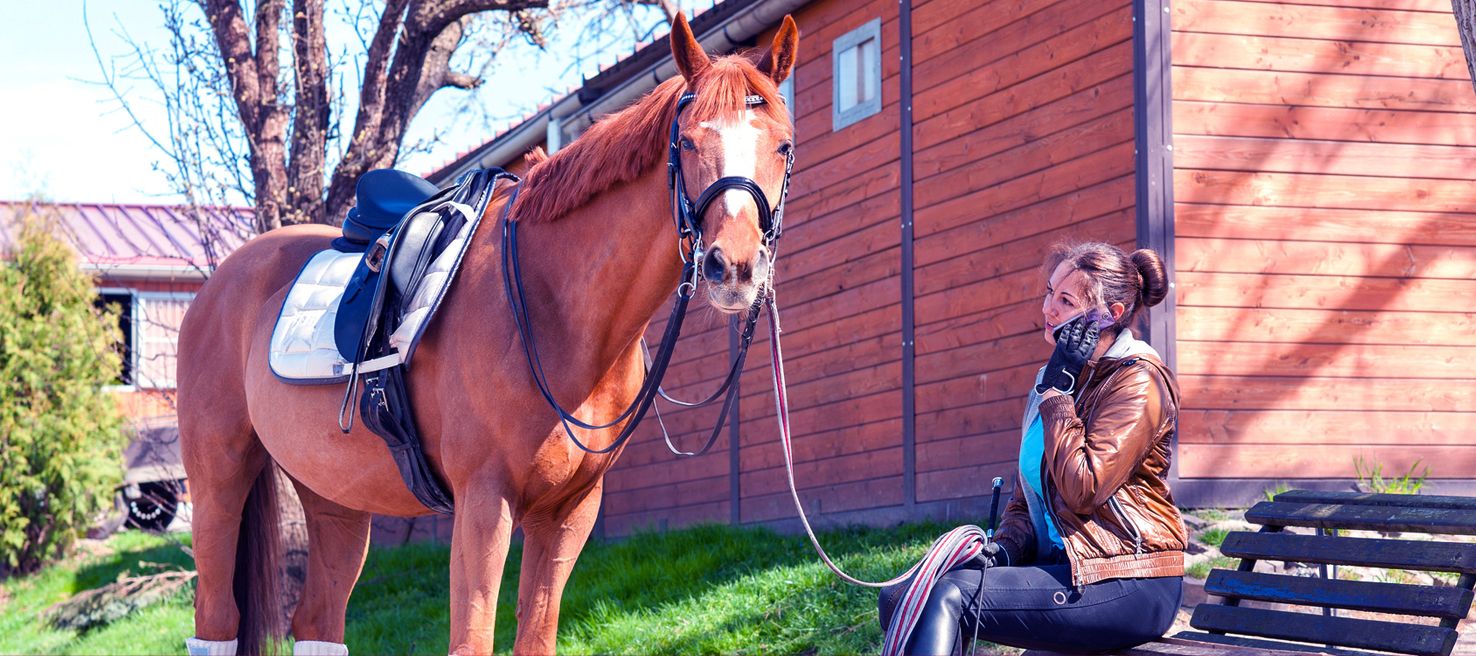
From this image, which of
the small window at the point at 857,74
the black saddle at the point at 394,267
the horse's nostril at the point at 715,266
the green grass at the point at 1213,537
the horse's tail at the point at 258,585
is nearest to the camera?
the horse's nostril at the point at 715,266

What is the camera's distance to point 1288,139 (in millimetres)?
7492

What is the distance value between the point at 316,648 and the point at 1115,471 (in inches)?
114

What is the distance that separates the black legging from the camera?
11.0 ft

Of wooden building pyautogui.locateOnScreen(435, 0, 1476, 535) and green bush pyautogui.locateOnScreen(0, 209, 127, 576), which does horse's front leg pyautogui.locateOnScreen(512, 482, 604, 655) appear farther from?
green bush pyautogui.locateOnScreen(0, 209, 127, 576)

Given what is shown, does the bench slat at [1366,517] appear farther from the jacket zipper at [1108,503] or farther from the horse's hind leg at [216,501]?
the horse's hind leg at [216,501]

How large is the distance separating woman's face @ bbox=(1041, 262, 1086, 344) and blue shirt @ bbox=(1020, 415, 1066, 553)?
253 mm

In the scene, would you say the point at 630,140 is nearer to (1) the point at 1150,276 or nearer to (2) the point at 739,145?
(2) the point at 739,145

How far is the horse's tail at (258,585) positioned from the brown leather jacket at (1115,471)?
9.76ft

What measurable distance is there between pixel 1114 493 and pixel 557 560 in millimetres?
1594

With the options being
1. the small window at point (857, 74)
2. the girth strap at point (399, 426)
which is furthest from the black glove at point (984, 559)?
the small window at point (857, 74)

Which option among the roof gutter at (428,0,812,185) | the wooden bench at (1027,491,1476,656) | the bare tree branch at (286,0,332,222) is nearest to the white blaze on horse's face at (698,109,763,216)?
the wooden bench at (1027,491,1476,656)

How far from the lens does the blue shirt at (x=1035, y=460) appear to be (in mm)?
3576

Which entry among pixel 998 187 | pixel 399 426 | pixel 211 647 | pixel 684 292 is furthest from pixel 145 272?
pixel 684 292

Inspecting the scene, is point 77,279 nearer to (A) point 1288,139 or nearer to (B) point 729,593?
(B) point 729,593
